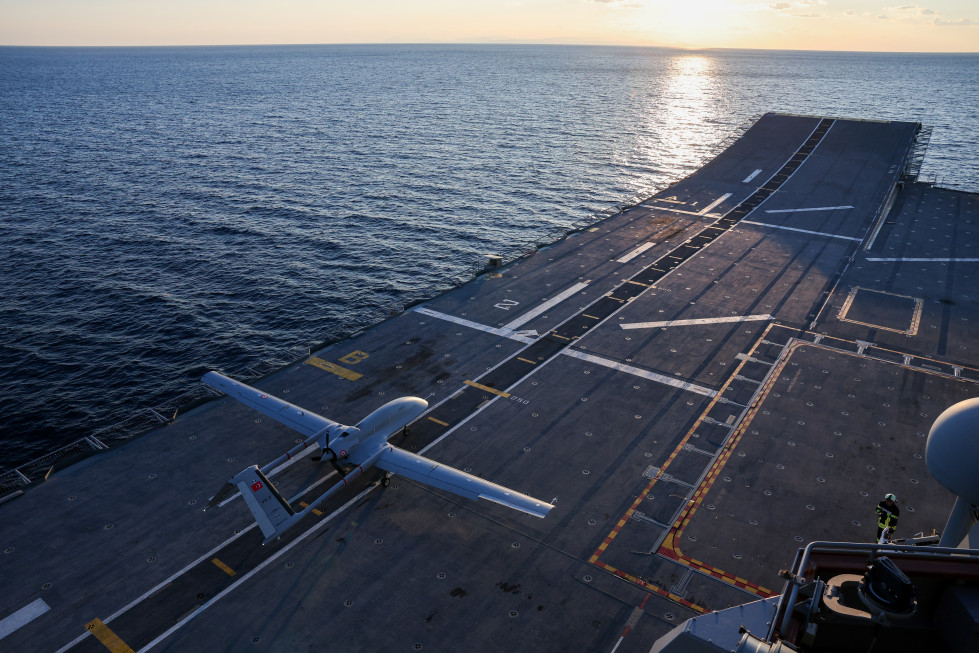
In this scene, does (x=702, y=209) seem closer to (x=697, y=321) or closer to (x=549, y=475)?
(x=697, y=321)

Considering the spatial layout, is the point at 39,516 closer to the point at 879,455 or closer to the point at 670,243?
the point at 879,455

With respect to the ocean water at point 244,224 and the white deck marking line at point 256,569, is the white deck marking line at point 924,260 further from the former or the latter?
the white deck marking line at point 256,569

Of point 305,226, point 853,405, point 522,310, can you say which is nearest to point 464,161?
point 305,226

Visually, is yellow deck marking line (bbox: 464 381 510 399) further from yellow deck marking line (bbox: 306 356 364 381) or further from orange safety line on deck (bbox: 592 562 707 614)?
orange safety line on deck (bbox: 592 562 707 614)

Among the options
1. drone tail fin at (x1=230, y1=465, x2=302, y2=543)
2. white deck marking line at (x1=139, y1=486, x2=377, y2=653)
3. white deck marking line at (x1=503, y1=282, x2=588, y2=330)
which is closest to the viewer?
white deck marking line at (x1=139, y1=486, x2=377, y2=653)

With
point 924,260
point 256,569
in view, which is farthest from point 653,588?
point 924,260

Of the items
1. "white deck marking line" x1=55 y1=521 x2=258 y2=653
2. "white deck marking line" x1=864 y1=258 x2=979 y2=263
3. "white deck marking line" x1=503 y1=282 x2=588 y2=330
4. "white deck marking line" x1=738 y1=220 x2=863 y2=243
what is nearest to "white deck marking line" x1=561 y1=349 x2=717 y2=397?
"white deck marking line" x1=503 y1=282 x2=588 y2=330
